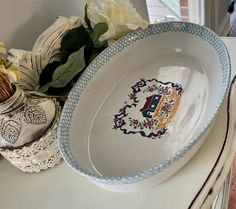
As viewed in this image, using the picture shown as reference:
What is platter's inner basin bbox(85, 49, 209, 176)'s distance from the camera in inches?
21.8

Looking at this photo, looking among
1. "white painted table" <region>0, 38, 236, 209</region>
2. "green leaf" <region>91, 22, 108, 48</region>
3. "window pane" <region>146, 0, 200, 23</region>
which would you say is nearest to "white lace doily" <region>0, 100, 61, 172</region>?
"white painted table" <region>0, 38, 236, 209</region>

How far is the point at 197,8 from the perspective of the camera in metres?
1.54

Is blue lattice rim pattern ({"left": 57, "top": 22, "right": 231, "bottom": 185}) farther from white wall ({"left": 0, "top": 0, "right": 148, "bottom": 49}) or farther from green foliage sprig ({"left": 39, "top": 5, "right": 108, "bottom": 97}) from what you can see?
white wall ({"left": 0, "top": 0, "right": 148, "bottom": 49})

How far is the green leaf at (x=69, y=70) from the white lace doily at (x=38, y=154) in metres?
0.04

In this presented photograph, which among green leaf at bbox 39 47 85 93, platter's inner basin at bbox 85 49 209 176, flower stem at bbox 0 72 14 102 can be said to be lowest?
platter's inner basin at bbox 85 49 209 176

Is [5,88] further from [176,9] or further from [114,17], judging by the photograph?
[176,9]

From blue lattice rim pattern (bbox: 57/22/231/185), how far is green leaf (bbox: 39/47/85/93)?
2 centimetres

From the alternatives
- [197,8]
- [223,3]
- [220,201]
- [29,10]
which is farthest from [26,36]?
[223,3]

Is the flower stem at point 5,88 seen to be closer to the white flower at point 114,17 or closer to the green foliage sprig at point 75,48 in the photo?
the green foliage sprig at point 75,48

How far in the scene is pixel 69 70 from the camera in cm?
61

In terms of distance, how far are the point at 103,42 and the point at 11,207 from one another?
33cm

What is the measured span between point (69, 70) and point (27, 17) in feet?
0.65

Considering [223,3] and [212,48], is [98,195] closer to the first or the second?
[212,48]

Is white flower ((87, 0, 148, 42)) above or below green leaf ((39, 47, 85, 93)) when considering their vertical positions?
above
